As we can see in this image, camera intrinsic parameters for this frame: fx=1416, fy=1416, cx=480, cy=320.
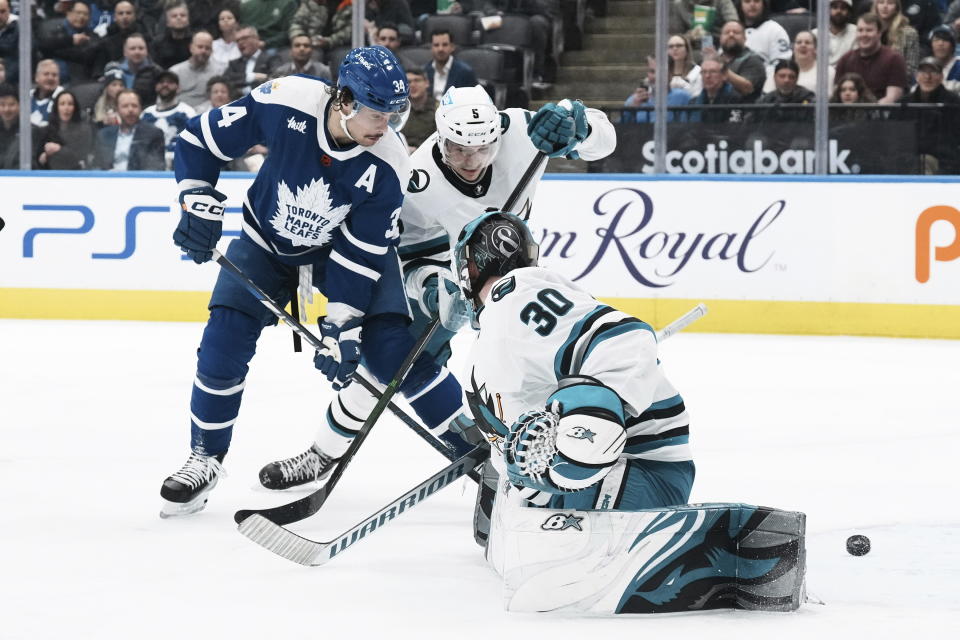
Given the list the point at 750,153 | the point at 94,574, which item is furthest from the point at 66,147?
the point at 94,574

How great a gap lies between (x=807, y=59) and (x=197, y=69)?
9.67 feet

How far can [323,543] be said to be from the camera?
277 cm

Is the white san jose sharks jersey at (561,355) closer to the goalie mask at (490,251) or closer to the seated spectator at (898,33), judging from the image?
the goalie mask at (490,251)

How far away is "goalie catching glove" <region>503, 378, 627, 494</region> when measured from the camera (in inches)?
84.9

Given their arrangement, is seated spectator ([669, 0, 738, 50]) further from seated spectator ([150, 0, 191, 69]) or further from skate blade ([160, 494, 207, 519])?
skate blade ([160, 494, 207, 519])

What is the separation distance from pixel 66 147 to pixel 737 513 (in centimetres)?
543

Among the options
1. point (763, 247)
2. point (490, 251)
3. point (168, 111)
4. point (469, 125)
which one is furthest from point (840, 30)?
point (490, 251)

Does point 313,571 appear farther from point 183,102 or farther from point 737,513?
point 183,102

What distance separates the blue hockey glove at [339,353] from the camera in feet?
10.3

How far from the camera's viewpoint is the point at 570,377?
2248mm

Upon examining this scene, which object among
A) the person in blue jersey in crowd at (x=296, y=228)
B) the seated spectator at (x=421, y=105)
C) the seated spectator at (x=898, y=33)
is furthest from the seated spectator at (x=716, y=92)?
the person in blue jersey in crowd at (x=296, y=228)

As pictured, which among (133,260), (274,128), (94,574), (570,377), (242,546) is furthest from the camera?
(133,260)

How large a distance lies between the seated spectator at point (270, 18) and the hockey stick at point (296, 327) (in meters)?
3.92

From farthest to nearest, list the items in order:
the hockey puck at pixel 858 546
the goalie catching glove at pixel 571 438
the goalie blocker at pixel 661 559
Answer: the hockey puck at pixel 858 546, the goalie blocker at pixel 661 559, the goalie catching glove at pixel 571 438
